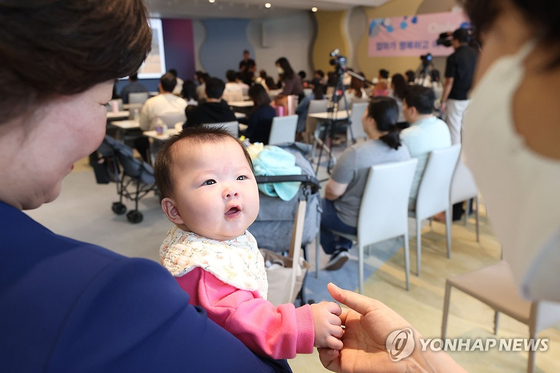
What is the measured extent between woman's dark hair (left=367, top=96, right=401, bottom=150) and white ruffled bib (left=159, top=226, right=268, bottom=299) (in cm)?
183

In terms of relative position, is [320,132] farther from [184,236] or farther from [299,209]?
[184,236]

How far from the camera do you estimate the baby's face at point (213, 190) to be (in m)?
0.95

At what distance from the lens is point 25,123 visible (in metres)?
0.53

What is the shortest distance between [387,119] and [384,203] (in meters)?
0.59

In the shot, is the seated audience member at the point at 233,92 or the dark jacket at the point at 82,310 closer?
the dark jacket at the point at 82,310

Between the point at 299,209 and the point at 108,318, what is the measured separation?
1489mm

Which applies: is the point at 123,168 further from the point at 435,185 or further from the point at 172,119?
the point at 435,185

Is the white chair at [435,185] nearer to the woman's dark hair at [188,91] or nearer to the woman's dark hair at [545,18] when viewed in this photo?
the woman's dark hair at [545,18]

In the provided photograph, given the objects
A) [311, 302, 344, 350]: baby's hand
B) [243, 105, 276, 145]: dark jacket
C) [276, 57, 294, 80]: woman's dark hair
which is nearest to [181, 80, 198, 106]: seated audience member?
[243, 105, 276, 145]: dark jacket

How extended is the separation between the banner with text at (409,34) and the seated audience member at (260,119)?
251 inches

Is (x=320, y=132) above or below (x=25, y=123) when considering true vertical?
below

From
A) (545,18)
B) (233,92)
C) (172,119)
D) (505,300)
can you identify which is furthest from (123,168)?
(233,92)

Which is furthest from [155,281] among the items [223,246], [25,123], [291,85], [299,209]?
[291,85]

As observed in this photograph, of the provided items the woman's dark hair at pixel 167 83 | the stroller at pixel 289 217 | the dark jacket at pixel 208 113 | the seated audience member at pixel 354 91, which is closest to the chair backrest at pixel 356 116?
the seated audience member at pixel 354 91
